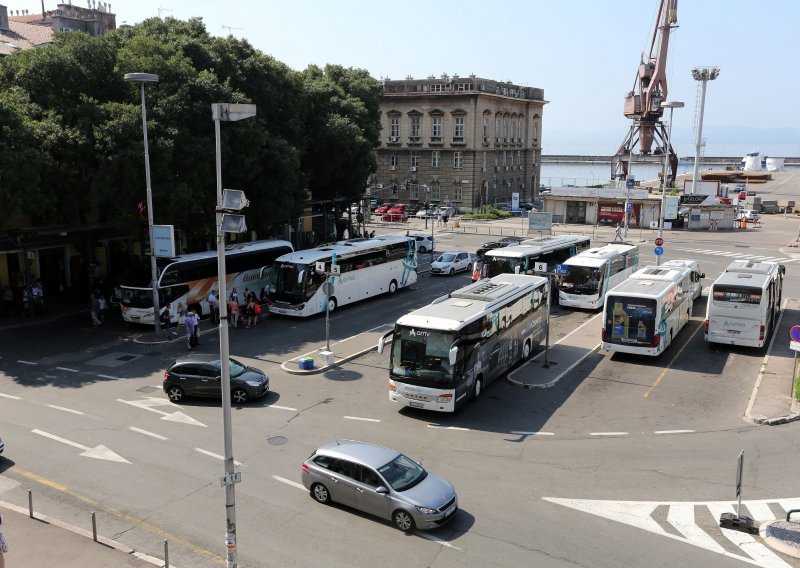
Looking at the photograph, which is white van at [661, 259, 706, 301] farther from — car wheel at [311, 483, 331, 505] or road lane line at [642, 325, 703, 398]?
car wheel at [311, 483, 331, 505]

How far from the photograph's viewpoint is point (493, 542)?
14.1 metres

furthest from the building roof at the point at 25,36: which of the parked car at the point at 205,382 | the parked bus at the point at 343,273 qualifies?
the parked car at the point at 205,382

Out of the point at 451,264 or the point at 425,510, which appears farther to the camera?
the point at 451,264

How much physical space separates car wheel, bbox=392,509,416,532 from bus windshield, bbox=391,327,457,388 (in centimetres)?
657

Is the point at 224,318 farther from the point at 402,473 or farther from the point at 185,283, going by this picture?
the point at 185,283

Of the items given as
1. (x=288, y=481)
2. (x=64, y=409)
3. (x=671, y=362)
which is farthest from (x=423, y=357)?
(x=671, y=362)

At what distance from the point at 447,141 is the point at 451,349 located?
7093 cm

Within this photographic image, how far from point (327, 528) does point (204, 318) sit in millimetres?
21245

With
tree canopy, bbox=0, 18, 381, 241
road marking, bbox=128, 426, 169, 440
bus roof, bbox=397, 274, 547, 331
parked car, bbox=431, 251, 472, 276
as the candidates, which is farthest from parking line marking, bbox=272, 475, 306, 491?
parked car, bbox=431, 251, 472, 276

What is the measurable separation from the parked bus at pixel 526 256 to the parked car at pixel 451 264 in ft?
22.9

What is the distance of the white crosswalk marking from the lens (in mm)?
13945

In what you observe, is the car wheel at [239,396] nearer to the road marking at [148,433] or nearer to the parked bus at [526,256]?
the road marking at [148,433]

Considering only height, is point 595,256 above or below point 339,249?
below

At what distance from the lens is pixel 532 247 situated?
1535 inches
